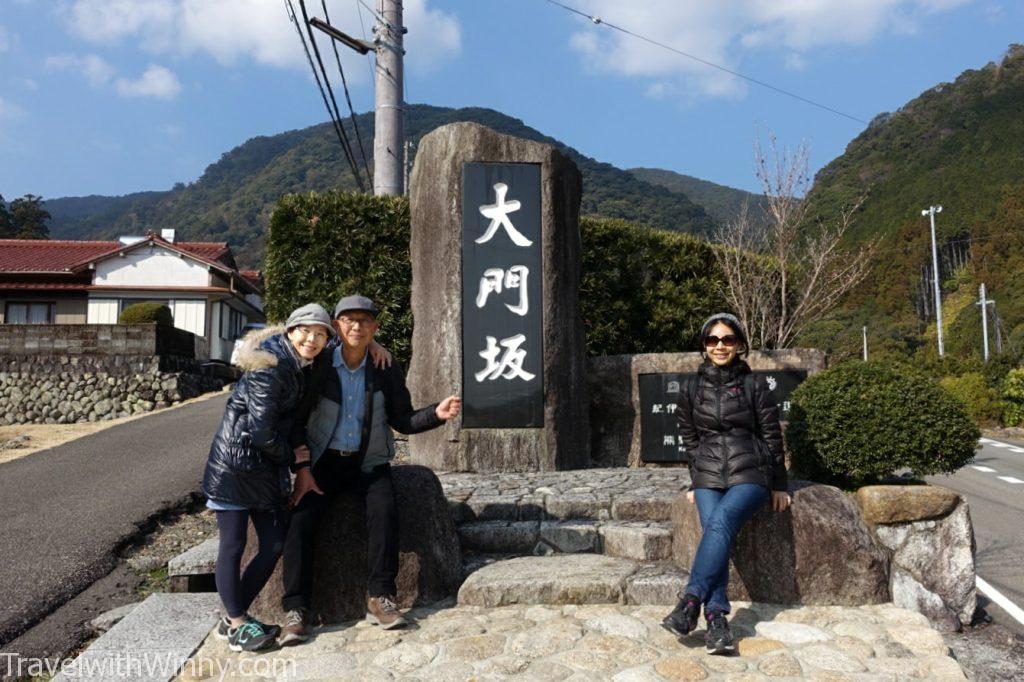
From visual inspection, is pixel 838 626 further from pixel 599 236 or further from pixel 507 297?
pixel 599 236

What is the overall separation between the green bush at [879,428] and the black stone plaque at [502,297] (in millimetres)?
2416

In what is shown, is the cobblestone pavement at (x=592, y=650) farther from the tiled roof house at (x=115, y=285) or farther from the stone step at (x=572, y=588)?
the tiled roof house at (x=115, y=285)

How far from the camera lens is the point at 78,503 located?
6.65 m

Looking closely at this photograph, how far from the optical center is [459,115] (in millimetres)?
130000

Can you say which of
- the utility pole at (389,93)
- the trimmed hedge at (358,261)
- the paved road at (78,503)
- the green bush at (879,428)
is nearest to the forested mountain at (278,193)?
the utility pole at (389,93)

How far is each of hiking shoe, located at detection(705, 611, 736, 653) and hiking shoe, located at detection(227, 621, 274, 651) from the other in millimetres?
2184

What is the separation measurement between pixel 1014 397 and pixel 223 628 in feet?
70.7

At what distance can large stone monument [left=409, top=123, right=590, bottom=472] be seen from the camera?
642 centimetres

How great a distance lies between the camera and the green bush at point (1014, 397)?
734 inches

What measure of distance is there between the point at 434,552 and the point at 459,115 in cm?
13360

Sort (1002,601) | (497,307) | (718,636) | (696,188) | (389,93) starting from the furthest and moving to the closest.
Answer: (696,188)
(389,93)
(497,307)
(1002,601)
(718,636)

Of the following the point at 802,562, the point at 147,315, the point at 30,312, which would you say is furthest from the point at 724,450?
the point at 30,312

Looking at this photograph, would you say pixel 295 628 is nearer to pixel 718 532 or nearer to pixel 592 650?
pixel 592 650

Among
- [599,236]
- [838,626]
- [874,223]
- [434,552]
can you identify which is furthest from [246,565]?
[874,223]
